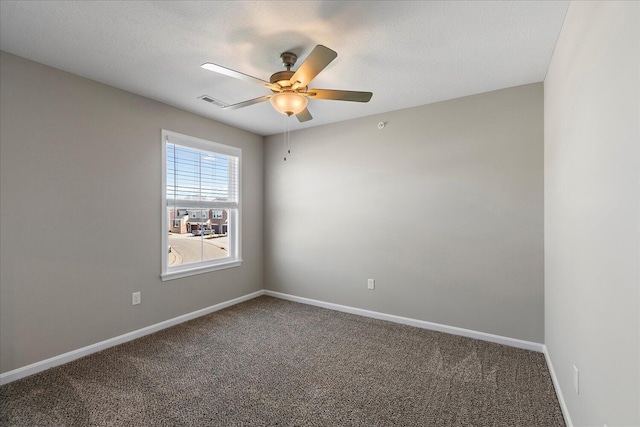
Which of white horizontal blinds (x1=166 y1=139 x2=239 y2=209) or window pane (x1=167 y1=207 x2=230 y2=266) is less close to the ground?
white horizontal blinds (x1=166 y1=139 x2=239 y2=209)

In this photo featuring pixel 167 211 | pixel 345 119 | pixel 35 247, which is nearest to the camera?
pixel 35 247

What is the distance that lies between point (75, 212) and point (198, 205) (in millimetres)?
1287

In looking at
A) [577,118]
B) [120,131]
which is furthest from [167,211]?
[577,118]

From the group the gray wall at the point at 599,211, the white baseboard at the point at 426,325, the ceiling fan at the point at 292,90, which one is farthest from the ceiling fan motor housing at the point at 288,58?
the white baseboard at the point at 426,325

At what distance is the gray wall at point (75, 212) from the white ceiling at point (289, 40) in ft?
1.00

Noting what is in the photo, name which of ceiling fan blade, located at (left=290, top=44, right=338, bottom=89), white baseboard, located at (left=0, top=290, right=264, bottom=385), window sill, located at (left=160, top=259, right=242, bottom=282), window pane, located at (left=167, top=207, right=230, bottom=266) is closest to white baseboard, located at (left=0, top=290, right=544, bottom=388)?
white baseboard, located at (left=0, top=290, right=264, bottom=385)

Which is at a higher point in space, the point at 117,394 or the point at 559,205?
the point at 559,205

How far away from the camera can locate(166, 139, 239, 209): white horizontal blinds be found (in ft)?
11.3

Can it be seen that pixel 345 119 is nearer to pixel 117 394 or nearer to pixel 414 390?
pixel 414 390

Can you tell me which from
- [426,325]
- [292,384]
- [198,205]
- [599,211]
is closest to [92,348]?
[198,205]

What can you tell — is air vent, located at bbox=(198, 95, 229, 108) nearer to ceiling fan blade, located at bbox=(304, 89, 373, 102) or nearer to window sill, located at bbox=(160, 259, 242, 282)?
ceiling fan blade, located at bbox=(304, 89, 373, 102)

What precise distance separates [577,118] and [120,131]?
12.0ft

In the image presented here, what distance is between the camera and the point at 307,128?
419 cm

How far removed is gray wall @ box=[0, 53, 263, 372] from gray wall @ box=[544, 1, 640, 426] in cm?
359
